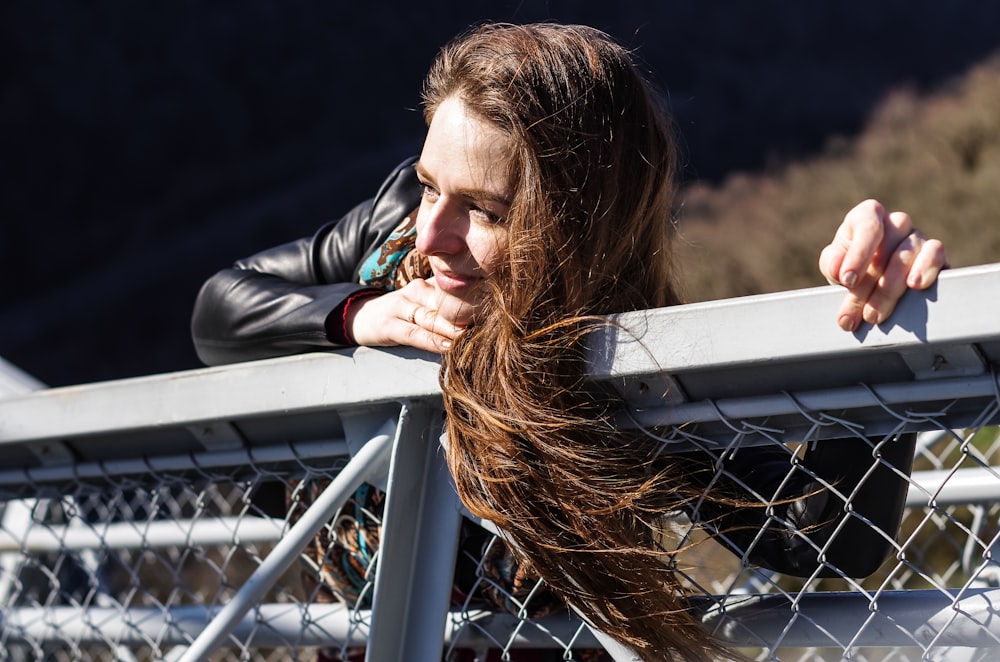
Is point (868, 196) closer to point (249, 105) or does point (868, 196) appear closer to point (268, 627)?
point (268, 627)

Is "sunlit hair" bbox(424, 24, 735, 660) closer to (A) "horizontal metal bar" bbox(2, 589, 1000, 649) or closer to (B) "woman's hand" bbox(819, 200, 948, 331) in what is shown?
(A) "horizontal metal bar" bbox(2, 589, 1000, 649)

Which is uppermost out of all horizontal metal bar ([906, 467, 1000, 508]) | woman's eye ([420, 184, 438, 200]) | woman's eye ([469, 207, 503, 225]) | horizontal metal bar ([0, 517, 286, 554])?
woman's eye ([420, 184, 438, 200])

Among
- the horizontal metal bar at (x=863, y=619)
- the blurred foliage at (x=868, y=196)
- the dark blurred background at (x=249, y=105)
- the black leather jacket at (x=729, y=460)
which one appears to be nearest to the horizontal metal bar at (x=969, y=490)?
the black leather jacket at (x=729, y=460)

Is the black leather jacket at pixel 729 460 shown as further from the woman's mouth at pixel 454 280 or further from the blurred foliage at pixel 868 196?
the blurred foliage at pixel 868 196

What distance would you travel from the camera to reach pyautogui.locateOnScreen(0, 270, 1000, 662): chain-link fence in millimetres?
1145

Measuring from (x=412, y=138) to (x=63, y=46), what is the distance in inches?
136

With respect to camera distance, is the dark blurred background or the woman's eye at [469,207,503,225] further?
the dark blurred background

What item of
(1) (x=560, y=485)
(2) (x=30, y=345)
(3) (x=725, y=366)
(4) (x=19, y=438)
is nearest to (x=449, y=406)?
(1) (x=560, y=485)

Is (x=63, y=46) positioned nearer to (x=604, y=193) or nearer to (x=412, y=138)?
(x=412, y=138)

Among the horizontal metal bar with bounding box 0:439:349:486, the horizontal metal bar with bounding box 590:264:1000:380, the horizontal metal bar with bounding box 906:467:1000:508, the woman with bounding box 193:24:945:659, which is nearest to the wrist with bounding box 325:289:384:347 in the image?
the woman with bounding box 193:24:945:659

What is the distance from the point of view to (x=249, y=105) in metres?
11.2

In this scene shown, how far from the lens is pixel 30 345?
31.0 feet

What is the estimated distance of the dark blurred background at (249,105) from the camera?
10.1 meters

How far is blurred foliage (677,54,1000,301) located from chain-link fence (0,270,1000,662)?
406 centimetres
